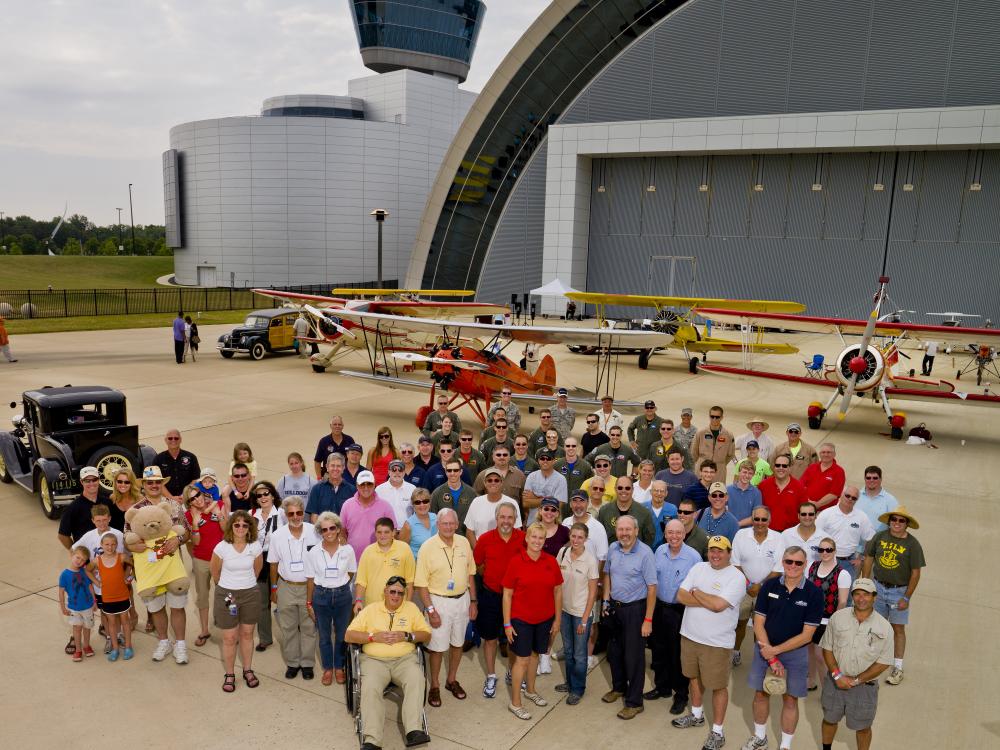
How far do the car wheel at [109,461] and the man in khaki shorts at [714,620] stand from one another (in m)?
6.74

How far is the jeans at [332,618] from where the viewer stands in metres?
5.14

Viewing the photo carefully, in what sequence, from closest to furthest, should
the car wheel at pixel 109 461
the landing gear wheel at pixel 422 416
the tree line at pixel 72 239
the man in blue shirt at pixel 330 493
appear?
the man in blue shirt at pixel 330 493
the car wheel at pixel 109 461
the landing gear wheel at pixel 422 416
the tree line at pixel 72 239

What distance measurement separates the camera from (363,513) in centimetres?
584

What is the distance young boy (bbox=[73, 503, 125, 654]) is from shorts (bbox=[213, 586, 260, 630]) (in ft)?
3.24

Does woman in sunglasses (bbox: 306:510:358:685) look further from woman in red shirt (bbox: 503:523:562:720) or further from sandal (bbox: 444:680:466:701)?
woman in red shirt (bbox: 503:523:562:720)

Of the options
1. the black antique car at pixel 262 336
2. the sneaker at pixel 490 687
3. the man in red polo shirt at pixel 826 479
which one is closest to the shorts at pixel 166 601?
the sneaker at pixel 490 687

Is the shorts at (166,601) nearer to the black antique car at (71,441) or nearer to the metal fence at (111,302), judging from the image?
the black antique car at (71,441)

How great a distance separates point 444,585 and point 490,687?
0.91 m

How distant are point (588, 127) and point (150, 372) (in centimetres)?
2872

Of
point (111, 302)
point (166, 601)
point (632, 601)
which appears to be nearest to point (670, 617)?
point (632, 601)

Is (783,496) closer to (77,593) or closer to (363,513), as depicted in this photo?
(363,513)

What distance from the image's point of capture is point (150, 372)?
65.9 ft

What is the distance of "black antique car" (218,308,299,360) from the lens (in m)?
23.5

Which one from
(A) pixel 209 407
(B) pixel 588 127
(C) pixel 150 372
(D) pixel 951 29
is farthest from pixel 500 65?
(A) pixel 209 407
